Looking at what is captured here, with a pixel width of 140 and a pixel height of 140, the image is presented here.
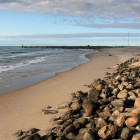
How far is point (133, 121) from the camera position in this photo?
3801 millimetres

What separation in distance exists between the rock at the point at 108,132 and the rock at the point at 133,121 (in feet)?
1.20

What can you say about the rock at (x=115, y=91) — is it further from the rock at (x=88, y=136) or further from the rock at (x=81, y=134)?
the rock at (x=88, y=136)

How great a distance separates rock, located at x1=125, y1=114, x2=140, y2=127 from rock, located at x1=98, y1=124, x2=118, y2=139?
1.20ft

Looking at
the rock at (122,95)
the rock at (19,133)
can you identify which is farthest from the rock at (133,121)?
the rock at (19,133)

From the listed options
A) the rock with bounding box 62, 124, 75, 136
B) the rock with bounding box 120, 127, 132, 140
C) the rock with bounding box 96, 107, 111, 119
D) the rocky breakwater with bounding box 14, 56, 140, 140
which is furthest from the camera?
the rock with bounding box 96, 107, 111, 119

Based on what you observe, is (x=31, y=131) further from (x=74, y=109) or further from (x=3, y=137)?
(x=74, y=109)

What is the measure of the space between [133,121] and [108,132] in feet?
1.94

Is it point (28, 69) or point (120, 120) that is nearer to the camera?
point (120, 120)

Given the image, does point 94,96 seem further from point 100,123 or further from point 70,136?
point 70,136

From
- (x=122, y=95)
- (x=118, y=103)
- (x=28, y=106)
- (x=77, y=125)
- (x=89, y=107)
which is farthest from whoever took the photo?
(x=28, y=106)

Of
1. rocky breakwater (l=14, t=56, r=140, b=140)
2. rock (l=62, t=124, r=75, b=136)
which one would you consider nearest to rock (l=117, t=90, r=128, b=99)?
rocky breakwater (l=14, t=56, r=140, b=140)

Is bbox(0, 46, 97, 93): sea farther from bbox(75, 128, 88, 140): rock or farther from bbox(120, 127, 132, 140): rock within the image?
bbox(120, 127, 132, 140): rock

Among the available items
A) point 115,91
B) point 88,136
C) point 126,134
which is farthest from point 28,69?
point 126,134

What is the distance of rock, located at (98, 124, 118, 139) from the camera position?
11.8ft
